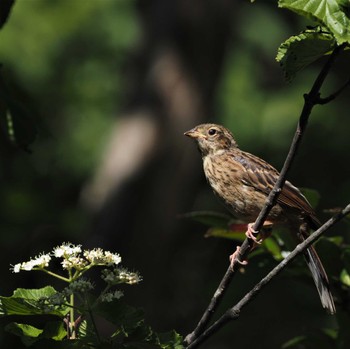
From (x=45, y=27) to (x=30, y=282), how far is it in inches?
167

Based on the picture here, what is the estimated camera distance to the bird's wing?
15.9 feet

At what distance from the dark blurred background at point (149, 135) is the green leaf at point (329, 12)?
5.16 m

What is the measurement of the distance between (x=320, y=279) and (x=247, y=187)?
115cm

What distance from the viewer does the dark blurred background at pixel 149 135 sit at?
9.52m

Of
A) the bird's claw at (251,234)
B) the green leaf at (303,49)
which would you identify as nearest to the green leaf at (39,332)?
the bird's claw at (251,234)

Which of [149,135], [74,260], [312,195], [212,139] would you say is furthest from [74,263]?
[149,135]

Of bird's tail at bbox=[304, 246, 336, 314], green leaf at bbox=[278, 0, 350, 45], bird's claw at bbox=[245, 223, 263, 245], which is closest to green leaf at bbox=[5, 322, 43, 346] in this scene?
bird's claw at bbox=[245, 223, 263, 245]

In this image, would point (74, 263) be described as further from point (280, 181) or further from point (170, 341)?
point (280, 181)

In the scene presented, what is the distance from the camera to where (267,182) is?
5.19 meters

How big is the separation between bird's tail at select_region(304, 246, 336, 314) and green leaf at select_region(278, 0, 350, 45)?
1.80 meters

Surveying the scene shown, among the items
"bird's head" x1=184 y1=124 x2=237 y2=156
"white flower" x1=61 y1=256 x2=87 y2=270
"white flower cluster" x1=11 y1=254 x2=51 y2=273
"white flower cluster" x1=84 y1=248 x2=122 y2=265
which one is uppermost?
"white flower cluster" x1=84 y1=248 x2=122 y2=265

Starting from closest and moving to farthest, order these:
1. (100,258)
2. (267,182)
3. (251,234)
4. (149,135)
A: (100,258), (251,234), (267,182), (149,135)

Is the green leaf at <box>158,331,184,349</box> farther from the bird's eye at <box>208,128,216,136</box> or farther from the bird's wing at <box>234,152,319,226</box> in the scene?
the bird's eye at <box>208,128,216,136</box>

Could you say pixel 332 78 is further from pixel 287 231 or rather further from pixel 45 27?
pixel 287 231
